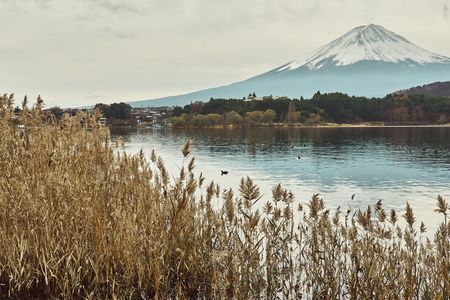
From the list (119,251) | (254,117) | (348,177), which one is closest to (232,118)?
(254,117)

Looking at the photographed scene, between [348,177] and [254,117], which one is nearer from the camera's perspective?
[348,177]

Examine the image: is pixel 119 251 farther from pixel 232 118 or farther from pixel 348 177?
pixel 232 118

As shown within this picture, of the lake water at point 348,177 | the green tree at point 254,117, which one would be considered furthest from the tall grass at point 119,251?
the green tree at point 254,117

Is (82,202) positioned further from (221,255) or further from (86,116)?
(86,116)

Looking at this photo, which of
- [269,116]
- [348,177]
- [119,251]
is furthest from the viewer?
[269,116]

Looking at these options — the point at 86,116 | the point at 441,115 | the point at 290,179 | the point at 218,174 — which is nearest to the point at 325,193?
the point at 290,179

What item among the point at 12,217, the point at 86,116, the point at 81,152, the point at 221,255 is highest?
the point at 86,116

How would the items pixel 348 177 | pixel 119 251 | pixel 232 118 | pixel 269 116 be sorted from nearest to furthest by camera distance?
pixel 119 251 < pixel 348 177 < pixel 232 118 < pixel 269 116

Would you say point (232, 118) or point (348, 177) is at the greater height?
point (232, 118)

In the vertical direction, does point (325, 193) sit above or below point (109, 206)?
below

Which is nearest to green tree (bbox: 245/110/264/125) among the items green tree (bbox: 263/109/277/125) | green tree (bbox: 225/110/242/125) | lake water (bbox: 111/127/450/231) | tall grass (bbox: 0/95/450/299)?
green tree (bbox: 263/109/277/125)

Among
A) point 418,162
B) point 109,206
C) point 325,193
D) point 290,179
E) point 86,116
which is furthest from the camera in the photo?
point 418,162

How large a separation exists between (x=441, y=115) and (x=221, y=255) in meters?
214

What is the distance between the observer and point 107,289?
18.7ft
